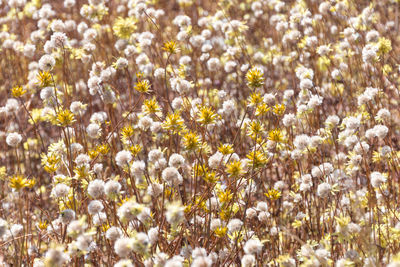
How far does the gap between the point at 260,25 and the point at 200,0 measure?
1.57m

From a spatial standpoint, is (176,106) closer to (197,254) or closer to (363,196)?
(197,254)

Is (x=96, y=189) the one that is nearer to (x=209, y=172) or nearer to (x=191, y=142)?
(x=191, y=142)

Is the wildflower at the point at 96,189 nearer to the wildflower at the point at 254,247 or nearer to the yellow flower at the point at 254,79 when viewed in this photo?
the wildflower at the point at 254,247

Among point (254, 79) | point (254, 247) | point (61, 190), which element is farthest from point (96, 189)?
point (254, 79)

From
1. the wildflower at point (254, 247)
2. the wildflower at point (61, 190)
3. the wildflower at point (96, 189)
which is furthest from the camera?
the wildflower at point (61, 190)

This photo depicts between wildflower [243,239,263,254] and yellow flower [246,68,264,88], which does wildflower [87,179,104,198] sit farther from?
yellow flower [246,68,264,88]

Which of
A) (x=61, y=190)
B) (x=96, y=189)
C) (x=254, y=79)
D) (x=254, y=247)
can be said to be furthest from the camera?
(x=254, y=79)

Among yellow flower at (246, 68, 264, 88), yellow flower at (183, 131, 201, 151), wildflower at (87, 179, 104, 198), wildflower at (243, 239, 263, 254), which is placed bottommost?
wildflower at (243, 239, 263, 254)

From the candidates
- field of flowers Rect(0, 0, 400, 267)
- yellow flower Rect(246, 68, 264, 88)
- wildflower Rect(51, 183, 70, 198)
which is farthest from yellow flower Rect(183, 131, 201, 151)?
wildflower Rect(51, 183, 70, 198)

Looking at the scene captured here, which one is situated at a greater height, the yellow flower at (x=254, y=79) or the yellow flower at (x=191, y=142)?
the yellow flower at (x=254, y=79)

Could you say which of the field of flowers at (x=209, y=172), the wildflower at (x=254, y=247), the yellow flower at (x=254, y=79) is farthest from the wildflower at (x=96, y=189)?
the yellow flower at (x=254, y=79)

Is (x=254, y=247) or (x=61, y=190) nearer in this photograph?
(x=254, y=247)

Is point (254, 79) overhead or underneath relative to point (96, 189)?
overhead

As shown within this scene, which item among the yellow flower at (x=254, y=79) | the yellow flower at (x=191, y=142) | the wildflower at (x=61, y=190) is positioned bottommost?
the wildflower at (x=61, y=190)
